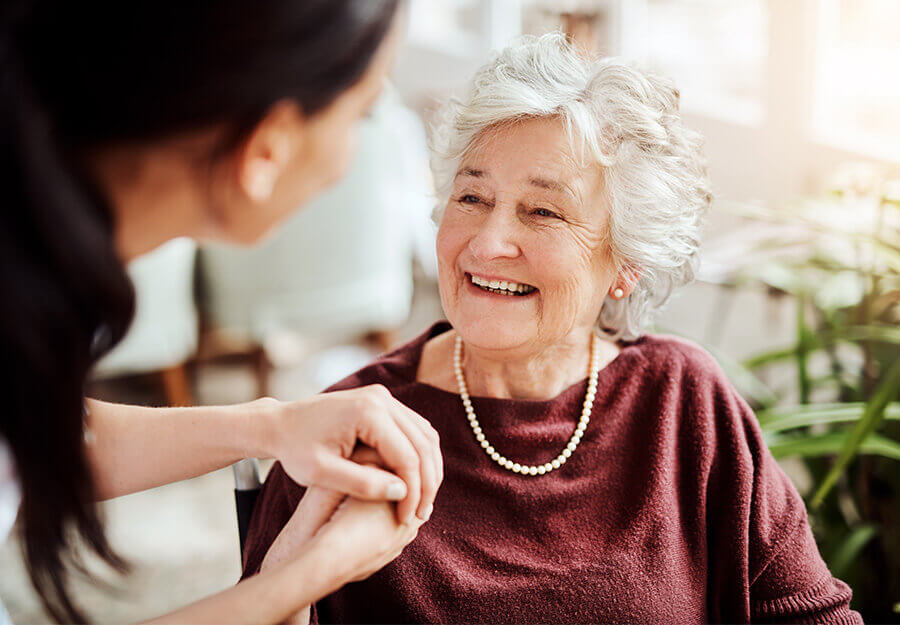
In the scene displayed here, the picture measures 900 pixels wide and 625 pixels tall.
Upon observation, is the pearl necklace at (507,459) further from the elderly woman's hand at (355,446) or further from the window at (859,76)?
the window at (859,76)

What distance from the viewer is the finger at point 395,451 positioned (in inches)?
36.1

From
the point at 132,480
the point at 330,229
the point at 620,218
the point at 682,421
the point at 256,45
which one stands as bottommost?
the point at 330,229

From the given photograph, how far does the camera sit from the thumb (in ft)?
2.94

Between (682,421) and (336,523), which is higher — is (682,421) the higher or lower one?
the lower one

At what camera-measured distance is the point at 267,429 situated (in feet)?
3.16

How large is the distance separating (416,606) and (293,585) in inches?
17.9

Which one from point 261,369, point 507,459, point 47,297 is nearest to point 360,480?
point 47,297

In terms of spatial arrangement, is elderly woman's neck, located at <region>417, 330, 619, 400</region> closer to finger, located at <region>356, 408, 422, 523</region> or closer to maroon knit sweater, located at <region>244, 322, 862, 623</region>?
maroon knit sweater, located at <region>244, 322, 862, 623</region>

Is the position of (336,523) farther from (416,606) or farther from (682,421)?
(682,421)

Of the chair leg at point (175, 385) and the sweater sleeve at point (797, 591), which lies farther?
the chair leg at point (175, 385)

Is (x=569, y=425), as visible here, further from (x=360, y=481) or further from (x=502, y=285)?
(x=360, y=481)

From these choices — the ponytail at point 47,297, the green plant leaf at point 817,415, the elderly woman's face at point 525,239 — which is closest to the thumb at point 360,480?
the ponytail at point 47,297

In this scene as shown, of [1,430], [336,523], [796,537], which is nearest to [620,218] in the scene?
[796,537]

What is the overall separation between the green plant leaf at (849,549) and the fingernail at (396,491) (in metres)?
1.28
